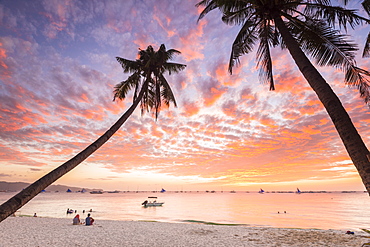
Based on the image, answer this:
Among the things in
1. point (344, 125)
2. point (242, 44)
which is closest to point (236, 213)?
Result: point (242, 44)

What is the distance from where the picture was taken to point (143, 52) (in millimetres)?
13547

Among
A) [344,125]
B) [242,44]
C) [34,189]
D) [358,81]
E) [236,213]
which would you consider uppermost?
[242,44]

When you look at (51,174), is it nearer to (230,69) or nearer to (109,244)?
(230,69)

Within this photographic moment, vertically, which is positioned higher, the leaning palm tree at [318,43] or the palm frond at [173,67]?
the palm frond at [173,67]

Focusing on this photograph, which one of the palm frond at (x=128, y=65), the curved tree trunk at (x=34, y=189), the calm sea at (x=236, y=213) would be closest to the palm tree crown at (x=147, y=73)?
the palm frond at (x=128, y=65)

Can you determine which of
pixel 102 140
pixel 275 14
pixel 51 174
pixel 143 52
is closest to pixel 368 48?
pixel 275 14

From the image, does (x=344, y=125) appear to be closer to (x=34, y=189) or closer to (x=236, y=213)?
(x=34, y=189)

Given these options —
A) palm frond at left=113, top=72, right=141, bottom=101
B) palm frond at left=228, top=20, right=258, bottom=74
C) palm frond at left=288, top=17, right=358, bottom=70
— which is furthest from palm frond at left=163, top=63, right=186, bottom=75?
palm frond at left=288, top=17, right=358, bottom=70

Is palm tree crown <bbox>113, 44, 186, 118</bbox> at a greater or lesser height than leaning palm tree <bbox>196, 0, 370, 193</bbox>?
greater

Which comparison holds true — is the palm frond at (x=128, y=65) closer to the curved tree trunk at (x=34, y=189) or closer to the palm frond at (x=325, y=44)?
the curved tree trunk at (x=34, y=189)

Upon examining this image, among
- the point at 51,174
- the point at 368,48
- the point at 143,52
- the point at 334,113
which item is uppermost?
the point at 143,52

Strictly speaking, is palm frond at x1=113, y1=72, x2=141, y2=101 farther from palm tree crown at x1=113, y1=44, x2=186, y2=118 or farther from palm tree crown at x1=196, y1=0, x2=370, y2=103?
palm tree crown at x1=196, y1=0, x2=370, y2=103

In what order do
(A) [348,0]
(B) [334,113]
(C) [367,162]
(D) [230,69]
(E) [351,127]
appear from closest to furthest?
(C) [367,162]
(E) [351,127]
(B) [334,113]
(A) [348,0]
(D) [230,69]

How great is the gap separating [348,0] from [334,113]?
13.2 ft
